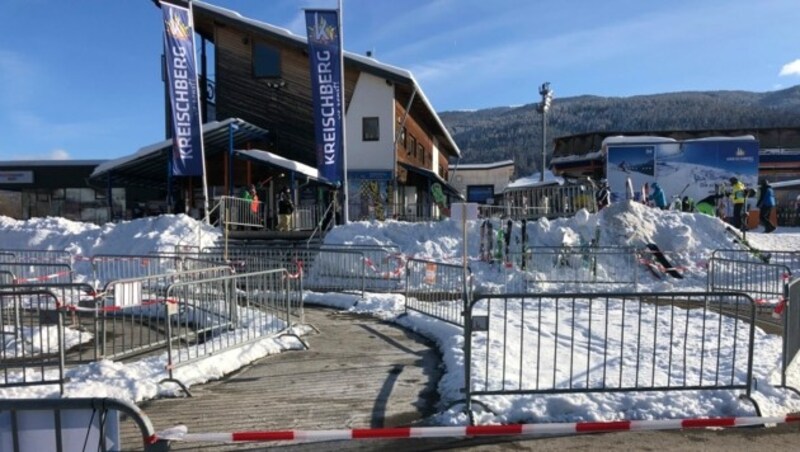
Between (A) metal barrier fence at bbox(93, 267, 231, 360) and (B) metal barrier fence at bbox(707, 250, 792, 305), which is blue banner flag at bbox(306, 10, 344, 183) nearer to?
(A) metal barrier fence at bbox(93, 267, 231, 360)

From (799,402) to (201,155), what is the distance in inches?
777

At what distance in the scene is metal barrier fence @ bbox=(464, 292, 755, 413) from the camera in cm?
593

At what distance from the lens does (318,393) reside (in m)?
6.64

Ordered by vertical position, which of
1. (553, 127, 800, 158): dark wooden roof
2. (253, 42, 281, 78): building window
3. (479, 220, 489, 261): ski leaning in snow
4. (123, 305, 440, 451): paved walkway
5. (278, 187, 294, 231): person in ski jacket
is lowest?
(123, 305, 440, 451): paved walkway

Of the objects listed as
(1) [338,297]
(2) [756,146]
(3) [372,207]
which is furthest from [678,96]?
(1) [338,297]

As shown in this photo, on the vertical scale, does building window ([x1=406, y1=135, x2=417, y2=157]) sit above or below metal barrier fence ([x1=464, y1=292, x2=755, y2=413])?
above

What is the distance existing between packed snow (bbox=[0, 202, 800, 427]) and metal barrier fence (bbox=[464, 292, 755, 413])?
167 millimetres

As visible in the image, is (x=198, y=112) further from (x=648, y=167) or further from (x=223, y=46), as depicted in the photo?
(x=648, y=167)

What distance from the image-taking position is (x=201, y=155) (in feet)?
69.8

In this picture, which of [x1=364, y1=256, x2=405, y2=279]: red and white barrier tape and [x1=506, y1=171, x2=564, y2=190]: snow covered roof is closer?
[x1=364, y1=256, x2=405, y2=279]: red and white barrier tape

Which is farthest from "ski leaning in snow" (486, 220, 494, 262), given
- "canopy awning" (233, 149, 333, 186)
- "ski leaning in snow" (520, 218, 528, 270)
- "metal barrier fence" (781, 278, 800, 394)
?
"metal barrier fence" (781, 278, 800, 394)

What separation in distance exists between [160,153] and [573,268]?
18.1m

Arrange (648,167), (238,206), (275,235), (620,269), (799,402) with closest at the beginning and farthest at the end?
(799,402) < (620,269) < (275,235) < (238,206) < (648,167)

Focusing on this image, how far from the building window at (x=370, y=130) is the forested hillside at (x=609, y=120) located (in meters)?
84.5
